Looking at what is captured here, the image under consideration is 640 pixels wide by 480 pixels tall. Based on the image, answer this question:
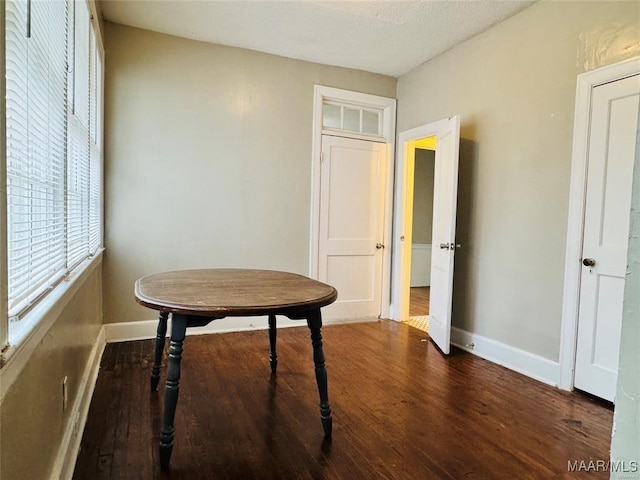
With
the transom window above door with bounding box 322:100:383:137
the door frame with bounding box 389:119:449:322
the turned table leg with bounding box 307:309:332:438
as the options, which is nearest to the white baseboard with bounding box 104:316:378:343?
the door frame with bounding box 389:119:449:322

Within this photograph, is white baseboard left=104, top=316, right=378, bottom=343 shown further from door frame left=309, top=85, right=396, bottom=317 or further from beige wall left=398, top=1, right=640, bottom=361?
beige wall left=398, top=1, right=640, bottom=361

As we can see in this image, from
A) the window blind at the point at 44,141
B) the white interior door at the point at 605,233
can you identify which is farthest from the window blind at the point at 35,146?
the white interior door at the point at 605,233

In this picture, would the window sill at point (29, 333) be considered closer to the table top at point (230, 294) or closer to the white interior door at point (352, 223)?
the table top at point (230, 294)

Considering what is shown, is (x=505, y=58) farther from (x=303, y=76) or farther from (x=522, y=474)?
(x=522, y=474)

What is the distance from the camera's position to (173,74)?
346 cm

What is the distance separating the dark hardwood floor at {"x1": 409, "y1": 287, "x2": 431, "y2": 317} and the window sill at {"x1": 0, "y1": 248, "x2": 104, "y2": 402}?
153 inches

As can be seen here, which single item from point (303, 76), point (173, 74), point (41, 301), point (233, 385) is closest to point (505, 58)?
point (303, 76)

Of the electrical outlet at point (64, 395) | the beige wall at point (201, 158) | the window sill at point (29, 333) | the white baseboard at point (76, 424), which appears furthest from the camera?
the beige wall at point (201, 158)

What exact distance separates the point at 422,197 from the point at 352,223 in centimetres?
316

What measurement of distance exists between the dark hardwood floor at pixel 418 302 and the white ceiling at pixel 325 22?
2.89 metres

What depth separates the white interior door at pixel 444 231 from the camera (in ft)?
10.6

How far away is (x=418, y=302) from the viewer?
5.55 m

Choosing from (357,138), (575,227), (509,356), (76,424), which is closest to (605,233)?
(575,227)

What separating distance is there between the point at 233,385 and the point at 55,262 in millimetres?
1388
